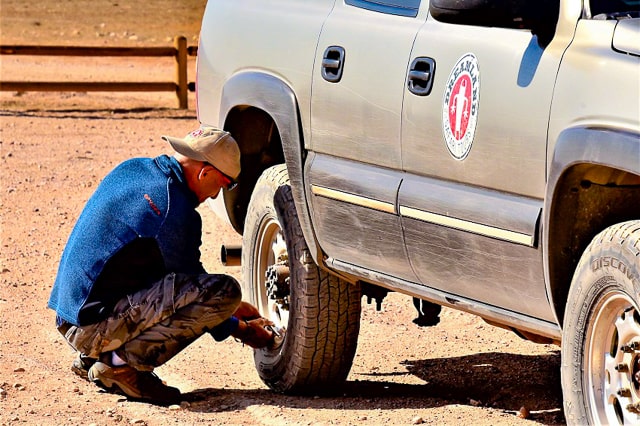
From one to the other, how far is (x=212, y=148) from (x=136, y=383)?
1.02m

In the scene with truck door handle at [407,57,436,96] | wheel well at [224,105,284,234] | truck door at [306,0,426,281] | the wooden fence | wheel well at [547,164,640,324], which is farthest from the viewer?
the wooden fence

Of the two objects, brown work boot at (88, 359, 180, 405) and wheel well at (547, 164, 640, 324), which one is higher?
wheel well at (547, 164, 640, 324)

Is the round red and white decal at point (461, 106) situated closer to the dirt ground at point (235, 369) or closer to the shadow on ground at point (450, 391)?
the dirt ground at point (235, 369)

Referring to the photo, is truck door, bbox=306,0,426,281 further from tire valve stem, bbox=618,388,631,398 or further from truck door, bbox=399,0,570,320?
tire valve stem, bbox=618,388,631,398

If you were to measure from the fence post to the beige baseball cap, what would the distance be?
492 inches

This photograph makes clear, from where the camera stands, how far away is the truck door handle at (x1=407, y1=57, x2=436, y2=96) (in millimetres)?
4539

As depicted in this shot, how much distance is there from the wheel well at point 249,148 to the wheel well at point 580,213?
2.20 meters

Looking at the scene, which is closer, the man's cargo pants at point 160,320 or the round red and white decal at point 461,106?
the round red and white decal at point 461,106

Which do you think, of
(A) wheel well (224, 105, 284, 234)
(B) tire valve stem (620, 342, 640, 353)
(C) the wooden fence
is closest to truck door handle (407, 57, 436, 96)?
(B) tire valve stem (620, 342, 640, 353)

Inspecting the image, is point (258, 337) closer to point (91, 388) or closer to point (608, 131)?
point (91, 388)

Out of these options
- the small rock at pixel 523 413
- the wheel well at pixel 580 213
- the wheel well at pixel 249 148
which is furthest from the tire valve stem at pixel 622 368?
the wheel well at pixel 249 148

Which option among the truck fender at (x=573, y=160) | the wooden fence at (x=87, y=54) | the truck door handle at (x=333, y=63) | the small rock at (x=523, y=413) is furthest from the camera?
the wooden fence at (x=87, y=54)

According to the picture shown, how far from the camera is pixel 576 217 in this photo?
4.07 metres

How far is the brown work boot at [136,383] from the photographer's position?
5.50 metres
